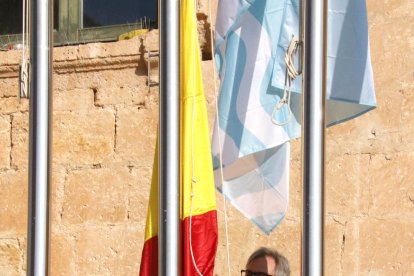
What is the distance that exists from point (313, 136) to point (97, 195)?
2.45 m

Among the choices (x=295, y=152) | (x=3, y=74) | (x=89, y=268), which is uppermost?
(x=3, y=74)

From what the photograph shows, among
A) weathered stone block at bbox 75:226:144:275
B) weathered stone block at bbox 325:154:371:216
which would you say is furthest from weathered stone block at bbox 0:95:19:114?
weathered stone block at bbox 325:154:371:216

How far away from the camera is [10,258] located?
23.2 feet

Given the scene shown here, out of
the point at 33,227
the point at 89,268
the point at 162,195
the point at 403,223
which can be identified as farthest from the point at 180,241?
the point at 89,268

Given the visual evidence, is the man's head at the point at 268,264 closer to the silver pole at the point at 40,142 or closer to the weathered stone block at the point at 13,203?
the silver pole at the point at 40,142

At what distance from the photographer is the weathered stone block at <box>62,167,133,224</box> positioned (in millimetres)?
6871

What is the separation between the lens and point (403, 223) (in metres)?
6.15

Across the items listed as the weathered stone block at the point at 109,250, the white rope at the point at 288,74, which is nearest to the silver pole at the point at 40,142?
the white rope at the point at 288,74

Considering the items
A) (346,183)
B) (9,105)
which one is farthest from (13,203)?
(346,183)

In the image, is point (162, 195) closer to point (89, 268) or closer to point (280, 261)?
point (280, 261)

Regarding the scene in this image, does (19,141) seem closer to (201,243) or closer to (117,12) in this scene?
(117,12)

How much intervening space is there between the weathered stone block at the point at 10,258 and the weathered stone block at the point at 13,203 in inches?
1.9

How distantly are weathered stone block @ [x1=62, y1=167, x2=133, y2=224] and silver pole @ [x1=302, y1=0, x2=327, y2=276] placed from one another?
7.44ft

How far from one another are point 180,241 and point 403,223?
60.2 inches
